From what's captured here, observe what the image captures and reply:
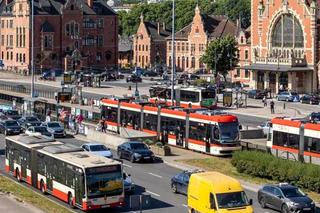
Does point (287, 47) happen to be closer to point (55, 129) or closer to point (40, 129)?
point (55, 129)

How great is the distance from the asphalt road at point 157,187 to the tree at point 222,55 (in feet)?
213

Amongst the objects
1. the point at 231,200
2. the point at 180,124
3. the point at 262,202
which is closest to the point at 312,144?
the point at 262,202

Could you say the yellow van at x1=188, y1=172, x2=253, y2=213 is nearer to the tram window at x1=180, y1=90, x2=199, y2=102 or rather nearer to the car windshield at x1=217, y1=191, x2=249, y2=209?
the car windshield at x1=217, y1=191, x2=249, y2=209

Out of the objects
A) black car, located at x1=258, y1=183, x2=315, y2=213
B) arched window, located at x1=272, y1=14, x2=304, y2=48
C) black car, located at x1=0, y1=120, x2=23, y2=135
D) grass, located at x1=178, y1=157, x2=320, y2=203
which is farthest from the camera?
arched window, located at x1=272, y1=14, x2=304, y2=48

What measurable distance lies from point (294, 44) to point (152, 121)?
174 ft

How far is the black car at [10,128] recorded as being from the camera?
62259 millimetres

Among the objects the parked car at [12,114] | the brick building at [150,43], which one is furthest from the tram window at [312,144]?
the brick building at [150,43]

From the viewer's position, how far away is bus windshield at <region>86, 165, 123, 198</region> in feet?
108

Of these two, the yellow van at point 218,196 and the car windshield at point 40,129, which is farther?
the car windshield at point 40,129

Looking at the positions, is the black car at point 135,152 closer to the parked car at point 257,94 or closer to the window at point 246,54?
the parked car at point 257,94

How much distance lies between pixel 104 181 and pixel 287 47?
257 feet

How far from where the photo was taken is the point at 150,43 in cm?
15950

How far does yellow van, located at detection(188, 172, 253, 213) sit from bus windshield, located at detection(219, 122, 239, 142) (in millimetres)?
18530

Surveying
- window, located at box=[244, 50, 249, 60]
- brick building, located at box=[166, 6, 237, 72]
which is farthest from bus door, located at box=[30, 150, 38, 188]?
brick building, located at box=[166, 6, 237, 72]
